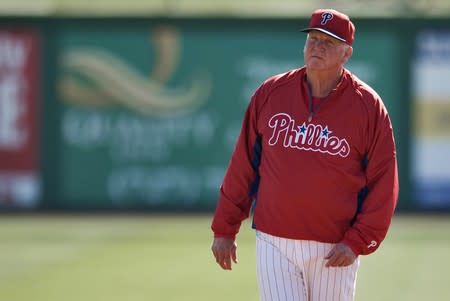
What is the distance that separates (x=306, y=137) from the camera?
16.5ft

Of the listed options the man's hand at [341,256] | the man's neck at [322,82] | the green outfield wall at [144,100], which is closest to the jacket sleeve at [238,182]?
the man's neck at [322,82]

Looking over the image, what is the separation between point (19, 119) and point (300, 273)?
A: 1234 centimetres

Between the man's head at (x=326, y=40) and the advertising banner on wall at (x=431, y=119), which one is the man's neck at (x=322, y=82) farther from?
the advertising banner on wall at (x=431, y=119)

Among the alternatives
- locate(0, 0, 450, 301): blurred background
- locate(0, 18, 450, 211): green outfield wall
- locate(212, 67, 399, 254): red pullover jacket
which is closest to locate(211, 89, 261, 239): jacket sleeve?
locate(212, 67, 399, 254): red pullover jacket

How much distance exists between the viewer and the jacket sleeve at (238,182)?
519cm

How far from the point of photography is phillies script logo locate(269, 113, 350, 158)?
4.98 metres

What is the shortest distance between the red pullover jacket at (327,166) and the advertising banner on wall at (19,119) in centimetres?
1208

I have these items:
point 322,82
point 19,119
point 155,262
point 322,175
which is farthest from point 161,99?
point 322,175

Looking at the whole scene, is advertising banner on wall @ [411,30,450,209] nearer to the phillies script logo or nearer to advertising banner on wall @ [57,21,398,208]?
advertising banner on wall @ [57,21,398,208]

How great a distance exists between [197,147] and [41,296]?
813 cm

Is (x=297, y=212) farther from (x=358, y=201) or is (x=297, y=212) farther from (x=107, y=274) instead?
(x=107, y=274)

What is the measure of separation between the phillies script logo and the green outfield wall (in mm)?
11752

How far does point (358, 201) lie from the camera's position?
5.10 m

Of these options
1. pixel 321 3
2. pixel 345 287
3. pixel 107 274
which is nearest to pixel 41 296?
pixel 107 274
